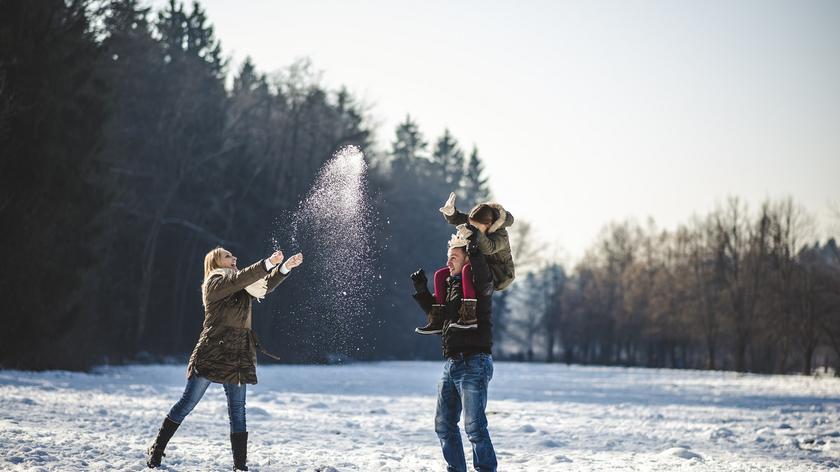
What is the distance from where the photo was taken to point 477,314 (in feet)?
20.0

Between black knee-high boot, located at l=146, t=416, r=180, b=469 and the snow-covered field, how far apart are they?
0.15 m

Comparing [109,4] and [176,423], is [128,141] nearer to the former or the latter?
[109,4]

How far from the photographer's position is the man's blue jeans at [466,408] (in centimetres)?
599

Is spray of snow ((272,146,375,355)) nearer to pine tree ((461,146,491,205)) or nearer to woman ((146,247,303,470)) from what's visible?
woman ((146,247,303,470))

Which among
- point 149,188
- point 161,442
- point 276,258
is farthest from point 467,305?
point 149,188

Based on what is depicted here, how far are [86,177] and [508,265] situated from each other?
21839 millimetres

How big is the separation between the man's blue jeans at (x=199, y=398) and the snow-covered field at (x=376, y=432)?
0.63m

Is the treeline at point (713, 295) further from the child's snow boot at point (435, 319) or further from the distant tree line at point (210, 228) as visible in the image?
the child's snow boot at point (435, 319)

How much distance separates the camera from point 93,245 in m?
26.2

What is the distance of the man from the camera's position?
Answer: 19.7 feet

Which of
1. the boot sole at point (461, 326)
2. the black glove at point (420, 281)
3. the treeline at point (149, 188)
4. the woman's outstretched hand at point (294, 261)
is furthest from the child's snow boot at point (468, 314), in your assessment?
the treeline at point (149, 188)

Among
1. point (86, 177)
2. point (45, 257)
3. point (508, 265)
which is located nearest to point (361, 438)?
point (508, 265)

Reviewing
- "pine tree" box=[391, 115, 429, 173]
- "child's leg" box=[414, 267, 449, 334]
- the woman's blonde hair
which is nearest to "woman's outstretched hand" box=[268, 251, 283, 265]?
the woman's blonde hair

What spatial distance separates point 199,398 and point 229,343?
0.58 m
